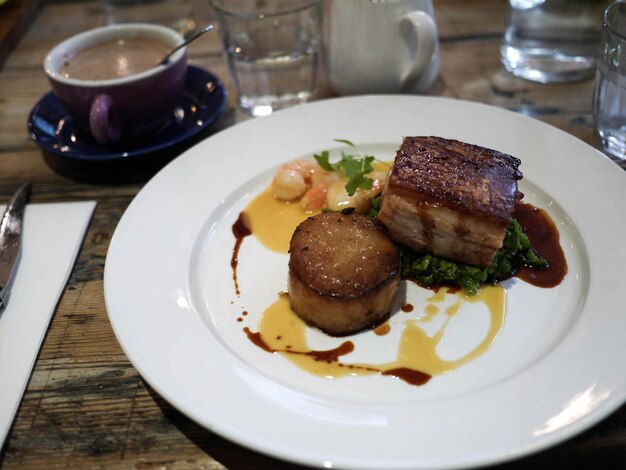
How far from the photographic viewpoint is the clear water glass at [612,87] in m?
2.28

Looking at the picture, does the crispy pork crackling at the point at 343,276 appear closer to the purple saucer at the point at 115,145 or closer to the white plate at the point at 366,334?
the white plate at the point at 366,334

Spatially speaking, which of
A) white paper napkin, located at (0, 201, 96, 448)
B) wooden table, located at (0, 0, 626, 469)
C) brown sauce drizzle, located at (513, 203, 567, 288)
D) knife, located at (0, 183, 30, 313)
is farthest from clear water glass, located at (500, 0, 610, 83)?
knife, located at (0, 183, 30, 313)

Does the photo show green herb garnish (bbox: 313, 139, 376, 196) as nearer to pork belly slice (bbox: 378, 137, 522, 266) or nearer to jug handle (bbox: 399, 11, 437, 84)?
pork belly slice (bbox: 378, 137, 522, 266)

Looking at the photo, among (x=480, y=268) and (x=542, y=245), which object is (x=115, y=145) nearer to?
(x=480, y=268)

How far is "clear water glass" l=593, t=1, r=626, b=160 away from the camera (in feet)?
7.47

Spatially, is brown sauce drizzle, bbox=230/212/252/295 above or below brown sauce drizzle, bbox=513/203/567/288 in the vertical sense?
below

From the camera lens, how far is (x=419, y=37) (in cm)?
246

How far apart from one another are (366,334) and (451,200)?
492 mm

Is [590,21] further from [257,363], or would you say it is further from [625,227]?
[257,363]

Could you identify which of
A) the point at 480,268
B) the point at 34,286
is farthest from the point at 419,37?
the point at 34,286

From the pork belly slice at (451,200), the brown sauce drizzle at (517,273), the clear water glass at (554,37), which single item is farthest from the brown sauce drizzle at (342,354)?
the clear water glass at (554,37)

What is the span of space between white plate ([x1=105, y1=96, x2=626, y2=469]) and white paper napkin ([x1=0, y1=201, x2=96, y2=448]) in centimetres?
25

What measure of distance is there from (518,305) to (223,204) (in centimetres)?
111

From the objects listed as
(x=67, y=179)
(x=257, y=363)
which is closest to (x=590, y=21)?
(x=257, y=363)
